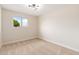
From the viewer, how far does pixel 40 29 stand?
16.1ft

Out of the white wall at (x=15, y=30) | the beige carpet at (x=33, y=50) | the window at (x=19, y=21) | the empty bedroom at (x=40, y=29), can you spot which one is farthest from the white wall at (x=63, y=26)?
the window at (x=19, y=21)

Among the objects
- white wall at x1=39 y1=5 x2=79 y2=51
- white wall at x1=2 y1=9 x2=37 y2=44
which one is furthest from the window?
white wall at x1=39 y1=5 x2=79 y2=51

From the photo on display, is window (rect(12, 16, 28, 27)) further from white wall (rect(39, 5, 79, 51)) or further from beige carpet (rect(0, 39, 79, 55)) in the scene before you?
beige carpet (rect(0, 39, 79, 55))

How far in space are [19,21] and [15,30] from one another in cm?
61

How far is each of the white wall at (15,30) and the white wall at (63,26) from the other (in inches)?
35.6

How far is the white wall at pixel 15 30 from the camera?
354cm

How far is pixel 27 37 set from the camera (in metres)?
4.60

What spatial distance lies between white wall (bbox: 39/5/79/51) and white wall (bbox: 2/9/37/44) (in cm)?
90

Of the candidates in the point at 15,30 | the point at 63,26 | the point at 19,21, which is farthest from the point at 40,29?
the point at 63,26
